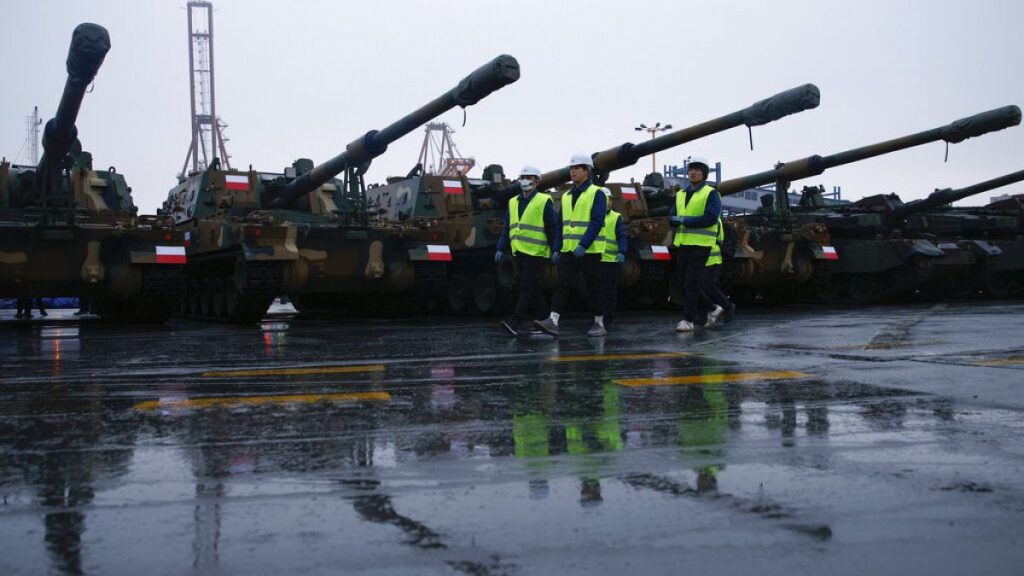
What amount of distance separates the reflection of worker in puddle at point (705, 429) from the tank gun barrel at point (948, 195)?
17683 mm

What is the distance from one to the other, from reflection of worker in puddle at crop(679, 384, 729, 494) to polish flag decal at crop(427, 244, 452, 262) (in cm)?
946

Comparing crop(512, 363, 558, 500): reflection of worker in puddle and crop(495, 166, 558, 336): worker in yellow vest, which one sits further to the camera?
crop(495, 166, 558, 336): worker in yellow vest

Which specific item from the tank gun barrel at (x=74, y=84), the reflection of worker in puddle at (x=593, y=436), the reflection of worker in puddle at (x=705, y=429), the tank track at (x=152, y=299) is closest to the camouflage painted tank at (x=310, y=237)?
the tank track at (x=152, y=299)

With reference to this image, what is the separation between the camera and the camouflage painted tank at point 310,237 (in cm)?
1359

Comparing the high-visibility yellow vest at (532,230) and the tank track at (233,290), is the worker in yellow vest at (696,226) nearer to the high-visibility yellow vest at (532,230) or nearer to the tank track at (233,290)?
the high-visibility yellow vest at (532,230)

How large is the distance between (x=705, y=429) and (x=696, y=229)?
6754 millimetres

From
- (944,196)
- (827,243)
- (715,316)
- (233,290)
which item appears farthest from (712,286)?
(944,196)

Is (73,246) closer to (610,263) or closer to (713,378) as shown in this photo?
(610,263)

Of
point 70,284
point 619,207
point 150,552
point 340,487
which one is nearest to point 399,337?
point 70,284

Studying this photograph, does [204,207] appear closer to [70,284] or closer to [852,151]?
[70,284]

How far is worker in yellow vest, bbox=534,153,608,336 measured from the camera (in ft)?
33.5

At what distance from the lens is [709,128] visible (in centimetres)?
1455

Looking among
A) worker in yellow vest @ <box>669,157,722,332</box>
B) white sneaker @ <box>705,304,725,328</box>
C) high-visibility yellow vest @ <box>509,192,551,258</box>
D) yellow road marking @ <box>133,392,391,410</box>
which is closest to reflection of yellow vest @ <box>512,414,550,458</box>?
yellow road marking @ <box>133,392,391,410</box>

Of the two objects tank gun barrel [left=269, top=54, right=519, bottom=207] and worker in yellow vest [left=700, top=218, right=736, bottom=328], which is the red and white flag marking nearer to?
tank gun barrel [left=269, top=54, right=519, bottom=207]
